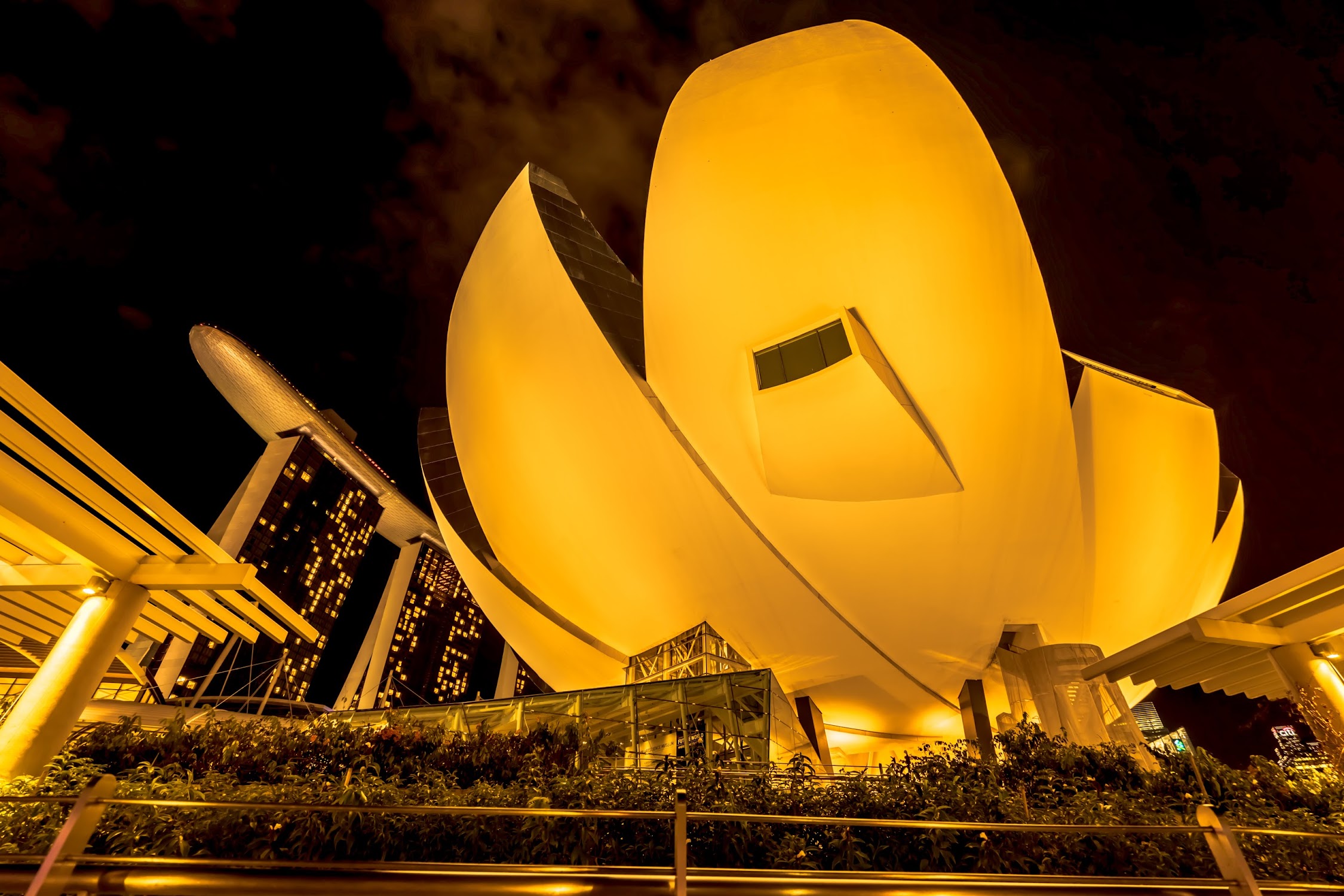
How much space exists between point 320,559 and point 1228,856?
7218 centimetres

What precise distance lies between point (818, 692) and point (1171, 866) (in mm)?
16573

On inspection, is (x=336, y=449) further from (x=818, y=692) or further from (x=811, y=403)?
(x=811, y=403)

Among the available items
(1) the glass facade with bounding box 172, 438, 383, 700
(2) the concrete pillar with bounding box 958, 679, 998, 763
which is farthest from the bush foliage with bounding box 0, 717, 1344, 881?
(1) the glass facade with bounding box 172, 438, 383, 700

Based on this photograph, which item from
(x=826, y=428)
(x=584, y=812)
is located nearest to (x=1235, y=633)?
(x=826, y=428)

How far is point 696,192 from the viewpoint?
1286cm

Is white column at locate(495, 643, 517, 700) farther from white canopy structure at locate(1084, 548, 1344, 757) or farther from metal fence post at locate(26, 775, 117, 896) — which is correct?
metal fence post at locate(26, 775, 117, 896)

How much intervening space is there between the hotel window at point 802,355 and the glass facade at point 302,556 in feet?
174

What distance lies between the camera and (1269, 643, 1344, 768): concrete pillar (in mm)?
8188

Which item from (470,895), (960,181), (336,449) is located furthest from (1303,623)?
(336,449)

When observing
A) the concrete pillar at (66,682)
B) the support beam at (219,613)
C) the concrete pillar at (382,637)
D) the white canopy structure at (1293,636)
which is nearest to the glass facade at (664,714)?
→ the support beam at (219,613)

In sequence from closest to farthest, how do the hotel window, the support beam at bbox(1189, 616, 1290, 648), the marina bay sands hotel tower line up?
the support beam at bbox(1189, 616, 1290, 648) < the hotel window < the marina bay sands hotel tower

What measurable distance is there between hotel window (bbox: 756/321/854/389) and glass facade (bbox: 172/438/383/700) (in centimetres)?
5290

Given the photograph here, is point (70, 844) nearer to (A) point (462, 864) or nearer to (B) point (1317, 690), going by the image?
(A) point (462, 864)

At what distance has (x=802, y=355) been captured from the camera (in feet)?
41.6
